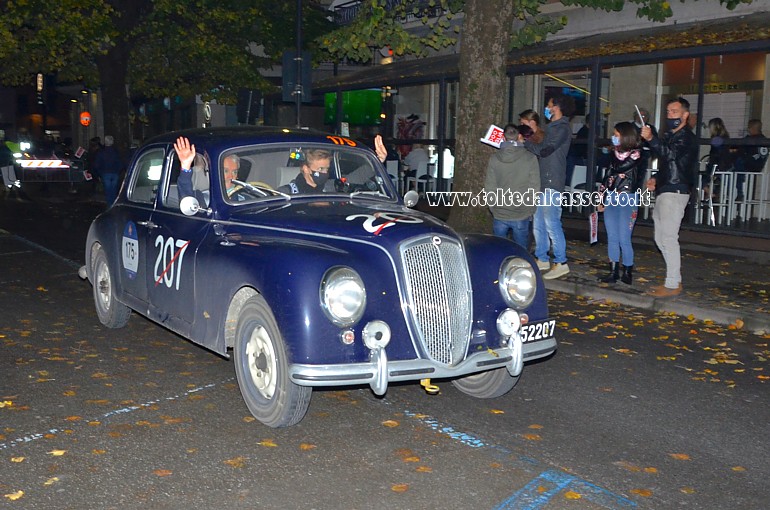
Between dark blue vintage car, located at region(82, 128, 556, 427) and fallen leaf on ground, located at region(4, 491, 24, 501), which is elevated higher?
dark blue vintage car, located at region(82, 128, 556, 427)

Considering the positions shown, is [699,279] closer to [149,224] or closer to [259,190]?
[259,190]

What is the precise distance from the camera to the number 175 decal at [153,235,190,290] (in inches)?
267

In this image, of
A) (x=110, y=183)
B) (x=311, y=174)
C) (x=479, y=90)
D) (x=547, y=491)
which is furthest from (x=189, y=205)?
(x=110, y=183)

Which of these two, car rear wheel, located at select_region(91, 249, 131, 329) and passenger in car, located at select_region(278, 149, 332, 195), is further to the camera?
car rear wheel, located at select_region(91, 249, 131, 329)

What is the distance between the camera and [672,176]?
1012 cm

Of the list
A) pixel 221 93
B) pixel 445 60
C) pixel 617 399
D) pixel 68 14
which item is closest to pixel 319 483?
pixel 617 399

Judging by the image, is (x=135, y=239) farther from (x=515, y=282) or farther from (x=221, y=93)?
(x=221, y=93)

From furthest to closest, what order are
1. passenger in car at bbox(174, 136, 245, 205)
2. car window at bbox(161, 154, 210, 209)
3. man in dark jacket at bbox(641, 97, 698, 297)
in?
man in dark jacket at bbox(641, 97, 698, 297) → car window at bbox(161, 154, 210, 209) → passenger in car at bbox(174, 136, 245, 205)

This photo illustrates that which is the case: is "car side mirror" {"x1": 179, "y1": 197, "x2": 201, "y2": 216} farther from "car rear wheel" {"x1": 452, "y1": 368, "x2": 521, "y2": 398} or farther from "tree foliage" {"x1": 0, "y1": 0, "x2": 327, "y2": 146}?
"tree foliage" {"x1": 0, "y1": 0, "x2": 327, "y2": 146}

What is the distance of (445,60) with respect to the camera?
24.0m

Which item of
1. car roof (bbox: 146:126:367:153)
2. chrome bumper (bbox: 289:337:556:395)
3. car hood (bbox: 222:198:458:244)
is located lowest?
chrome bumper (bbox: 289:337:556:395)

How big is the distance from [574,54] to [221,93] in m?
15.4

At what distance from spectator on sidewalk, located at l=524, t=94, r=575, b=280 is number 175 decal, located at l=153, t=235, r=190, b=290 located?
5.68 meters

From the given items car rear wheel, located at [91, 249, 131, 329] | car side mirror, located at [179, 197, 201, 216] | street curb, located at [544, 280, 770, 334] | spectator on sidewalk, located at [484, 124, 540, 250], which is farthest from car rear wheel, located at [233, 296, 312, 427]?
spectator on sidewalk, located at [484, 124, 540, 250]
